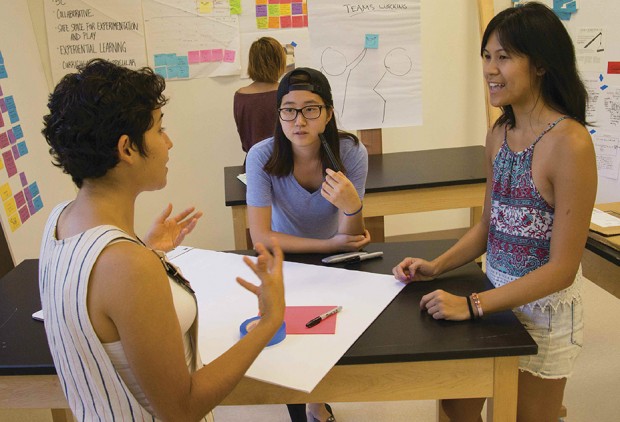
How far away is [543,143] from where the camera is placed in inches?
55.4

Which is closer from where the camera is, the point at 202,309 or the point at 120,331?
the point at 120,331

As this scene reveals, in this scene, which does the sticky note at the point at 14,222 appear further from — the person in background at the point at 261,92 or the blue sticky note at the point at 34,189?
the person in background at the point at 261,92

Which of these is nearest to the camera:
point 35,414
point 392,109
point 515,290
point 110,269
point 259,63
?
point 110,269

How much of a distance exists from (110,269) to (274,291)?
0.30m

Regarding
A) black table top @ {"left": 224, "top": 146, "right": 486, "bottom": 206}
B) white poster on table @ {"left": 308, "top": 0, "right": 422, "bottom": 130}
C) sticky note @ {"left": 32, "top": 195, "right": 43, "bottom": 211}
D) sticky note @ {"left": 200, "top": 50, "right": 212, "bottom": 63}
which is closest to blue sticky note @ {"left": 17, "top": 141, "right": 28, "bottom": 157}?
sticky note @ {"left": 32, "top": 195, "right": 43, "bottom": 211}

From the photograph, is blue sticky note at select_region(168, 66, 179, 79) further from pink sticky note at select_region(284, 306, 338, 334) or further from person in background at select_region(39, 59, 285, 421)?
person in background at select_region(39, 59, 285, 421)

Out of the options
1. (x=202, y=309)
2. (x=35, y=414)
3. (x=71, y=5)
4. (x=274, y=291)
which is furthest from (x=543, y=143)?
(x=71, y=5)

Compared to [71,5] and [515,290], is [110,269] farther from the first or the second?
[71,5]

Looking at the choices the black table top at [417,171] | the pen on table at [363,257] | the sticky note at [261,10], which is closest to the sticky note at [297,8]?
the sticky note at [261,10]

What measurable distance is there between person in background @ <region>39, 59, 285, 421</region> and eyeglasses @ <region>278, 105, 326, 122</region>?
0.80 meters

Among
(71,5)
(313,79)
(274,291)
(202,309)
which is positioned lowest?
(202,309)

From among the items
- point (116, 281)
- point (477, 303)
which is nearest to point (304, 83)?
point (477, 303)

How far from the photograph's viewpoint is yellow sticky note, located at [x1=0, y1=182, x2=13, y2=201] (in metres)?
2.49

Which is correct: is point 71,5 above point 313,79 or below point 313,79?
above
